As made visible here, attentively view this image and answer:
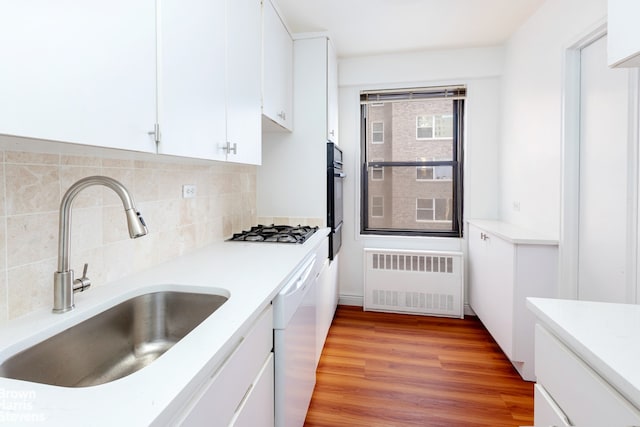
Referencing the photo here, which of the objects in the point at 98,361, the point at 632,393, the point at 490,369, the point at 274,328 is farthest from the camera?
the point at 490,369

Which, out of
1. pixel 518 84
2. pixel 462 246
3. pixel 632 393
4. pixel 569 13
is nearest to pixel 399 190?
pixel 462 246

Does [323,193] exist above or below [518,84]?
below

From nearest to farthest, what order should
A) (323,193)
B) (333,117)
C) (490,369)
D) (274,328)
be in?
(274,328) → (490,369) → (323,193) → (333,117)

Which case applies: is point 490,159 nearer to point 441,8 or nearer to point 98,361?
point 441,8

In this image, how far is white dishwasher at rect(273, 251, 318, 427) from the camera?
1.28m

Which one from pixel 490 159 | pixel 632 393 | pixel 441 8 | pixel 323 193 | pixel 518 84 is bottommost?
pixel 632 393

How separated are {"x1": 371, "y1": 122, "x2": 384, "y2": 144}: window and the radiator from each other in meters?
1.14

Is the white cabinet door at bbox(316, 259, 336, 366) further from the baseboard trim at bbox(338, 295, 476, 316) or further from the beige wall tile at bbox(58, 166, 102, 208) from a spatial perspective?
the beige wall tile at bbox(58, 166, 102, 208)

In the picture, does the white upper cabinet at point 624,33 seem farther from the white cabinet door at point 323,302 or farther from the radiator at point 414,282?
the radiator at point 414,282

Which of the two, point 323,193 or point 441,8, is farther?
point 323,193

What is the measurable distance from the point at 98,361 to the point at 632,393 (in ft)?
4.31

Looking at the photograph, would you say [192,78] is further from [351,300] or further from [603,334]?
[351,300]

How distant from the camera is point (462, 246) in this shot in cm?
321

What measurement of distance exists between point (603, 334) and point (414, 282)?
93.6 inches
